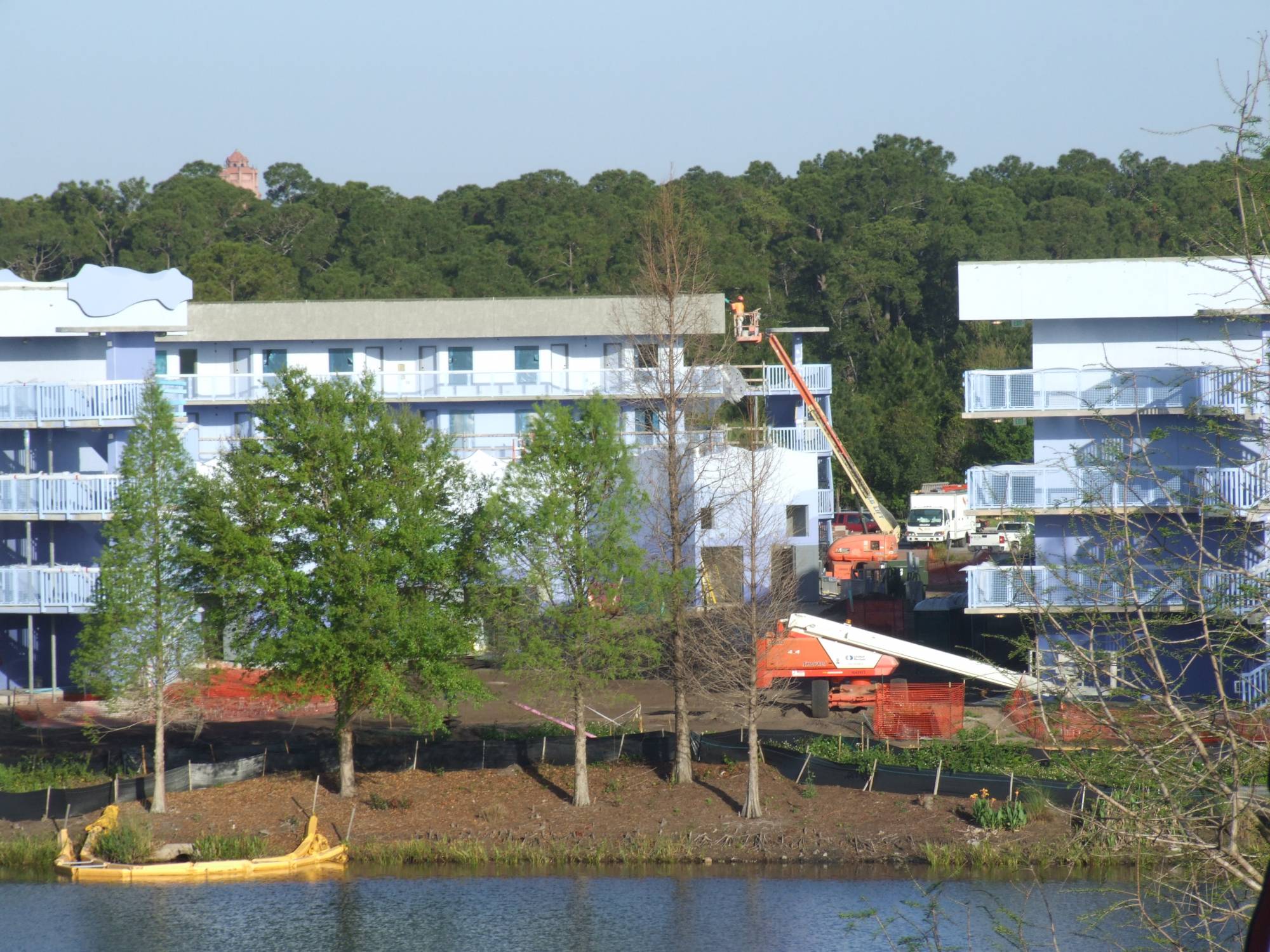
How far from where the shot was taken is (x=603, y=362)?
52.6 metres

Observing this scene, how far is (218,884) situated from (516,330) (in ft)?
97.2

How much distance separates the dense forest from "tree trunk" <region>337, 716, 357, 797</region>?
43.2 metres

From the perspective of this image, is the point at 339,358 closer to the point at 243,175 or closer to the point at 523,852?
the point at 523,852

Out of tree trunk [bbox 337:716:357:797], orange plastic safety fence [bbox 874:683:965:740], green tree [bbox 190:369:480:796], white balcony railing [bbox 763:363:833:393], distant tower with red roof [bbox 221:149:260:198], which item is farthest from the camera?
distant tower with red roof [bbox 221:149:260:198]

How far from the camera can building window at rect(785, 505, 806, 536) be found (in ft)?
161

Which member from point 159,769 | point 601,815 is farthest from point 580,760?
point 159,769

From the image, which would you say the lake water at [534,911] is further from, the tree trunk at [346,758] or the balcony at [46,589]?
the balcony at [46,589]

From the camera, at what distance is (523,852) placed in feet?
87.8

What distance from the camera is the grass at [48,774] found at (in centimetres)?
2873

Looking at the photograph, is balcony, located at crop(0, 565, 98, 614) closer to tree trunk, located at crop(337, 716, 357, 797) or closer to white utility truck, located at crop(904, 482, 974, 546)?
tree trunk, located at crop(337, 716, 357, 797)

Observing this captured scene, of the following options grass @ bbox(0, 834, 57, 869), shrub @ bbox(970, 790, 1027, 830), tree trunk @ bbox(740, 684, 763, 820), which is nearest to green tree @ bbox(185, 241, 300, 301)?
grass @ bbox(0, 834, 57, 869)

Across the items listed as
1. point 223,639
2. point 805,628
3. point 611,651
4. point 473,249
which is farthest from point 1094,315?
point 473,249

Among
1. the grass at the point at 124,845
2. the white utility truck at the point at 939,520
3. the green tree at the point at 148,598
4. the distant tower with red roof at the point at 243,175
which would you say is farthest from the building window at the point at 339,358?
the distant tower with red roof at the point at 243,175

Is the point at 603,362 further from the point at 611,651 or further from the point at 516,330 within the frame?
the point at 611,651
